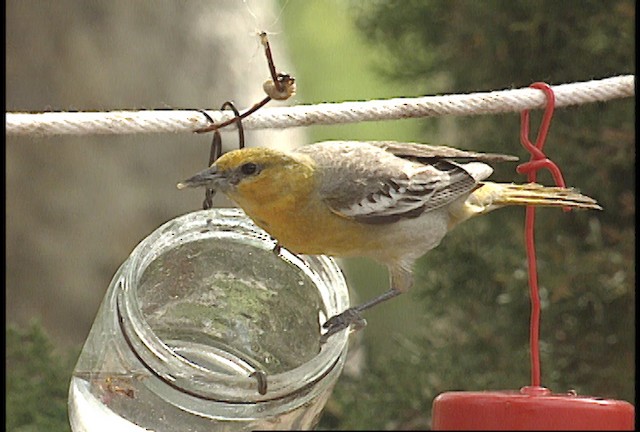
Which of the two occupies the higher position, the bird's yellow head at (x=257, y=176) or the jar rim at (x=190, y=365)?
the bird's yellow head at (x=257, y=176)

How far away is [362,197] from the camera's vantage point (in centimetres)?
85

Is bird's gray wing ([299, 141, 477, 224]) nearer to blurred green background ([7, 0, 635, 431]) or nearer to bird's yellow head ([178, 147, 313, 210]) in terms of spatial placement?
bird's yellow head ([178, 147, 313, 210])

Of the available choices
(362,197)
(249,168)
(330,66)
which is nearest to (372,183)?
(362,197)

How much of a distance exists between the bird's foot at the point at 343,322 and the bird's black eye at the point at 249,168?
0.13 meters

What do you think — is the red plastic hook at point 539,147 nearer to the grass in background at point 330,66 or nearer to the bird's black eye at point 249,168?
the bird's black eye at point 249,168

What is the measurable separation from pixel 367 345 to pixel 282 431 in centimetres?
77

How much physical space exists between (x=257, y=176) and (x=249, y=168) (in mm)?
12

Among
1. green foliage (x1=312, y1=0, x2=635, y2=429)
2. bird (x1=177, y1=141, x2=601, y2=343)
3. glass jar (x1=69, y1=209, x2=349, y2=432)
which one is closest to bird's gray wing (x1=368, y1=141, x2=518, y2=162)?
bird (x1=177, y1=141, x2=601, y2=343)

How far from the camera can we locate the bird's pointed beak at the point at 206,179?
736 millimetres

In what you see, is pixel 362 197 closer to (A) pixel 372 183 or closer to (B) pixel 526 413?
(A) pixel 372 183

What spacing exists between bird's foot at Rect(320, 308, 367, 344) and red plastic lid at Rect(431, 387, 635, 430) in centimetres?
13

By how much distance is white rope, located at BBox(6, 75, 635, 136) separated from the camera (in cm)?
81

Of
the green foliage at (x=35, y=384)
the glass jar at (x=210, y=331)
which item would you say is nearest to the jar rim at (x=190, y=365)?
the glass jar at (x=210, y=331)

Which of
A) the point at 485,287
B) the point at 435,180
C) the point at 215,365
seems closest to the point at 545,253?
the point at 485,287
